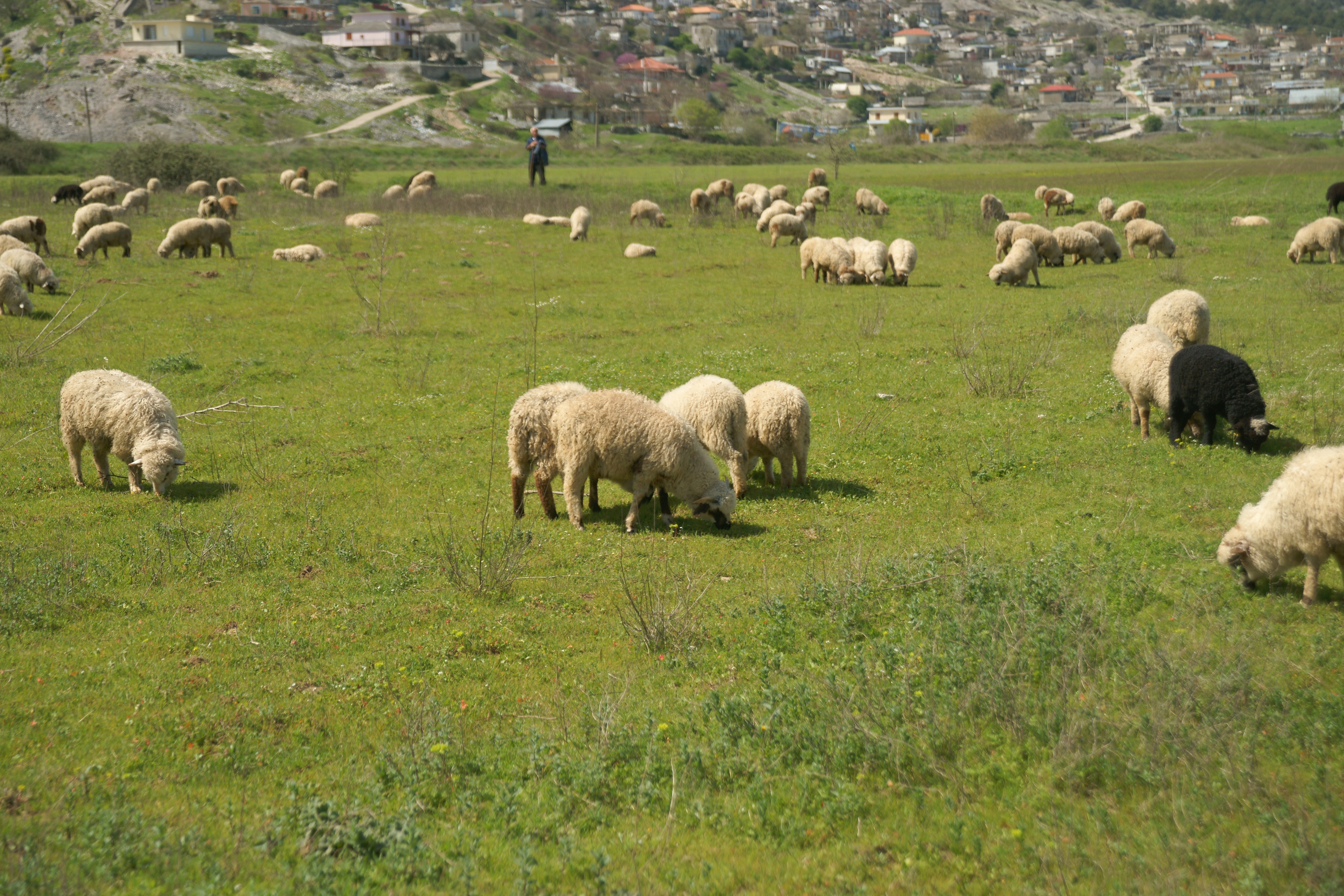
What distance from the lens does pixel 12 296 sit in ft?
65.3

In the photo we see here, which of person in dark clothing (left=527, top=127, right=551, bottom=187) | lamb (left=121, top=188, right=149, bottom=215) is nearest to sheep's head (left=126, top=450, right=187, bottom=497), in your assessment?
lamb (left=121, top=188, right=149, bottom=215)

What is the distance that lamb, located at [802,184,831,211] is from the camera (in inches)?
1663

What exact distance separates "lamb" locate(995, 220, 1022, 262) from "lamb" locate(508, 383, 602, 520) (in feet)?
73.9

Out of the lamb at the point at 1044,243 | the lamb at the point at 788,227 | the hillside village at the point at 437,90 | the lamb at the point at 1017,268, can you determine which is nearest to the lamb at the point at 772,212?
the lamb at the point at 788,227

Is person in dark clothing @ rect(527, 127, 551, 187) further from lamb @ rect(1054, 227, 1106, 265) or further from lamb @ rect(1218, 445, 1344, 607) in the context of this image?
lamb @ rect(1218, 445, 1344, 607)

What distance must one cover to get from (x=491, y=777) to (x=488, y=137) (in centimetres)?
9103

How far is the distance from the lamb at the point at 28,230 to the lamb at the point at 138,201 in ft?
28.3

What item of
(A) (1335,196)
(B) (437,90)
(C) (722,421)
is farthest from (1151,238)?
(B) (437,90)

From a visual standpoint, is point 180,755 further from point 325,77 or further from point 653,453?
point 325,77

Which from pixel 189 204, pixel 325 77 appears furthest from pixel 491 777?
pixel 325 77

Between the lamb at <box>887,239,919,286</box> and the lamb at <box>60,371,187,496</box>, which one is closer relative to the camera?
the lamb at <box>60,371,187,496</box>

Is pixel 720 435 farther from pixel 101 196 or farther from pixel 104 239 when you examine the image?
pixel 101 196

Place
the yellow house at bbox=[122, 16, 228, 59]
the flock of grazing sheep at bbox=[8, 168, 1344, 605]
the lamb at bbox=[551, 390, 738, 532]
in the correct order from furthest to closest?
the yellow house at bbox=[122, 16, 228, 59] → the lamb at bbox=[551, 390, 738, 532] → the flock of grazing sheep at bbox=[8, 168, 1344, 605]

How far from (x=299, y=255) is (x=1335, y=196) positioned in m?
37.2
